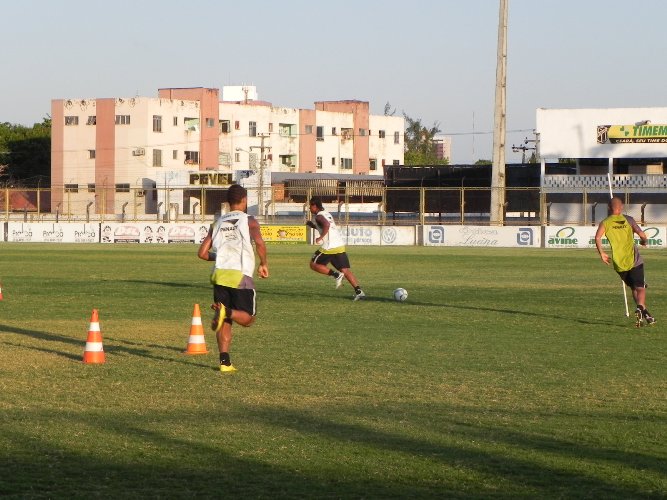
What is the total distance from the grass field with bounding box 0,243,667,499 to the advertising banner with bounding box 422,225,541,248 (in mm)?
29538

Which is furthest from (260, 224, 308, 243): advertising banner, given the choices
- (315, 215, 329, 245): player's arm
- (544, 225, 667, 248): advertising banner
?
(315, 215, 329, 245): player's arm

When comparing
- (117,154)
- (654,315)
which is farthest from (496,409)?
(117,154)

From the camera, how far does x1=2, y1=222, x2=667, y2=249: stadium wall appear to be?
1965 inches

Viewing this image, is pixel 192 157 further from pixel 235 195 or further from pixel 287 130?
pixel 235 195

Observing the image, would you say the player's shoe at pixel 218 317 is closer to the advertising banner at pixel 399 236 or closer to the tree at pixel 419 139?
the advertising banner at pixel 399 236

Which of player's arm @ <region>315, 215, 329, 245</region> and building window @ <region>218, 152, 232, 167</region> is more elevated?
building window @ <region>218, 152, 232, 167</region>

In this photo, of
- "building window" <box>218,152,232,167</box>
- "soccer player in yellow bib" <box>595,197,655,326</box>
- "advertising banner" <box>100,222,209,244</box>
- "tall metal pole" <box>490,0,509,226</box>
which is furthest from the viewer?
"building window" <box>218,152,232,167</box>

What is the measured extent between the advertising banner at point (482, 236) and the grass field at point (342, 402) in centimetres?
2954

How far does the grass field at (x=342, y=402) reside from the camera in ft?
23.3

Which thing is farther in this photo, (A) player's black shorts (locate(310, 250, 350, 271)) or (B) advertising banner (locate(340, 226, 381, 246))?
(B) advertising banner (locate(340, 226, 381, 246))

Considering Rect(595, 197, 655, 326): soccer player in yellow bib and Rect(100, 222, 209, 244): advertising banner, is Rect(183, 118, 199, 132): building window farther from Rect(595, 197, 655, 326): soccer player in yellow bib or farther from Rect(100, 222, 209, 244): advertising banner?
Rect(595, 197, 655, 326): soccer player in yellow bib

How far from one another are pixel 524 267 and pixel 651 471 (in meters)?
27.3

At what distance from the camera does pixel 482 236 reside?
52.0m

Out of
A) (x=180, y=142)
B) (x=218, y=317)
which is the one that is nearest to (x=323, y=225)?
(x=218, y=317)
